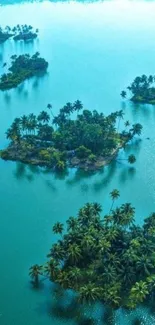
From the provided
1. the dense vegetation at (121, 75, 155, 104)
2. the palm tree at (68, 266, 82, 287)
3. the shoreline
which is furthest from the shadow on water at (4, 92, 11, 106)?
the palm tree at (68, 266, 82, 287)

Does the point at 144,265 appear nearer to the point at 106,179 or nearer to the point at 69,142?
the point at 106,179

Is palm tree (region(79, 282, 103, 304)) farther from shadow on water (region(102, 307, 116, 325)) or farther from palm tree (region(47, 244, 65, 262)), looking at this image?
palm tree (region(47, 244, 65, 262))

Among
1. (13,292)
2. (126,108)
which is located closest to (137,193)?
(13,292)

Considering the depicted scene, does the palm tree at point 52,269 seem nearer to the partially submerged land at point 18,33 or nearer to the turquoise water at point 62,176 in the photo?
the turquoise water at point 62,176

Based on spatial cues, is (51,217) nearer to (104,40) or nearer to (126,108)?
(126,108)

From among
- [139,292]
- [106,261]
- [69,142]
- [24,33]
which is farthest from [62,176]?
[24,33]

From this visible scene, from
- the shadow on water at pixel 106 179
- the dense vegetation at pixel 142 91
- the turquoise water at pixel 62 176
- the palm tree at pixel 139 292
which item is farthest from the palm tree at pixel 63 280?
the dense vegetation at pixel 142 91
